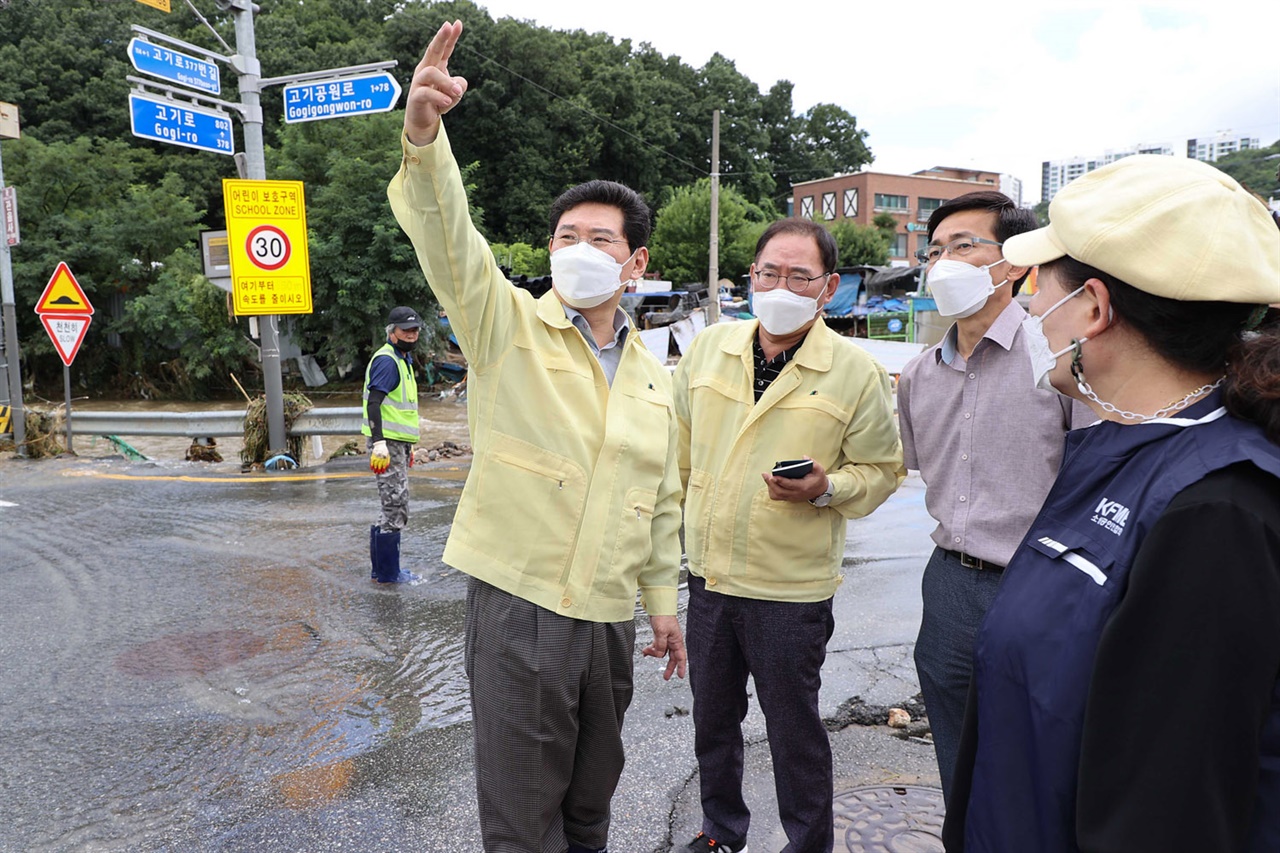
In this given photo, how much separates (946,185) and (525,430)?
7162 centimetres

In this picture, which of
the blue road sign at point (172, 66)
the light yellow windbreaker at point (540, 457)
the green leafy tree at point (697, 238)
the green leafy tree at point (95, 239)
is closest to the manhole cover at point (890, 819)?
the light yellow windbreaker at point (540, 457)

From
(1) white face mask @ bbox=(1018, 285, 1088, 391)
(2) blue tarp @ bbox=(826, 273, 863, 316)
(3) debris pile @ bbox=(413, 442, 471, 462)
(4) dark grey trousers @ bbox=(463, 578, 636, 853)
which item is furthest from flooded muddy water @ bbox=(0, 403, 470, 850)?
(2) blue tarp @ bbox=(826, 273, 863, 316)

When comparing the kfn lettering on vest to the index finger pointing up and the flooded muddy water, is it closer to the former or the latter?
the index finger pointing up

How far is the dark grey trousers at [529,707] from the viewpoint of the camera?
7.18 ft

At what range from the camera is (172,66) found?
906 centimetres

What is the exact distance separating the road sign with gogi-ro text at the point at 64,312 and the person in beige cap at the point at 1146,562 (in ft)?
41.1

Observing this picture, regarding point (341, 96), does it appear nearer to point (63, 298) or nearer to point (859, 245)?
point (63, 298)

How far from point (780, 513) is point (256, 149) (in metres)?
9.87

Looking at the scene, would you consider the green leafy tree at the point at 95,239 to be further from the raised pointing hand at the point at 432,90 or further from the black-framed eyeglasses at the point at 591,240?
the raised pointing hand at the point at 432,90

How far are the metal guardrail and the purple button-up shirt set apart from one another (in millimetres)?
8522

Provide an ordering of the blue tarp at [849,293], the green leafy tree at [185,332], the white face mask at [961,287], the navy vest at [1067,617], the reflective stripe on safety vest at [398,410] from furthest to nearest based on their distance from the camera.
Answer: the blue tarp at [849,293] < the green leafy tree at [185,332] < the reflective stripe on safety vest at [398,410] < the white face mask at [961,287] < the navy vest at [1067,617]

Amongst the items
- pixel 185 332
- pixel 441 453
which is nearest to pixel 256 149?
pixel 441 453

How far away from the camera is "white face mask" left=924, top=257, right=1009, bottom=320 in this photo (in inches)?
103

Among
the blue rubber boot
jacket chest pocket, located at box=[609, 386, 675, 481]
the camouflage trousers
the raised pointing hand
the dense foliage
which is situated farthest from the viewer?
the dense foliage
